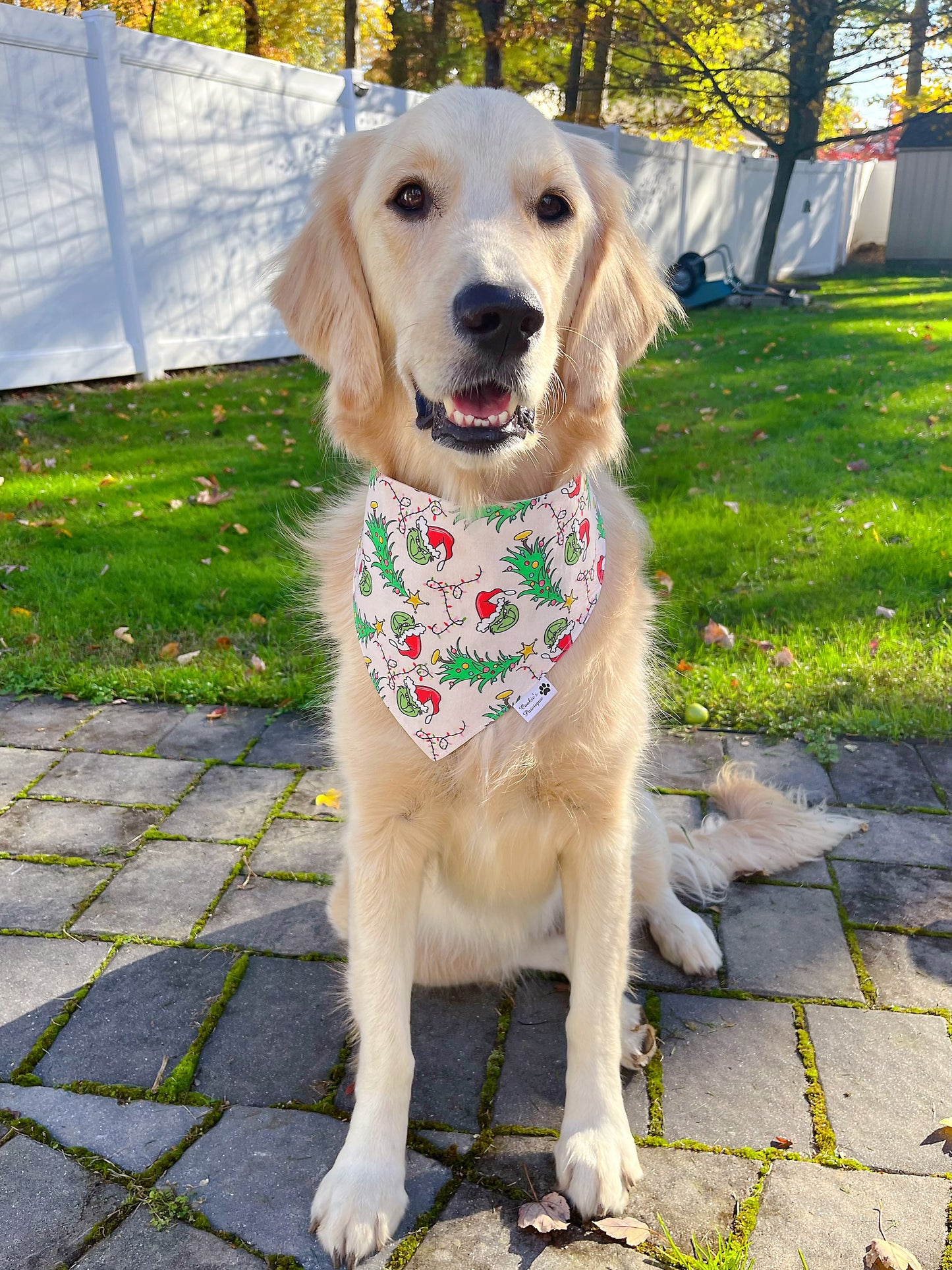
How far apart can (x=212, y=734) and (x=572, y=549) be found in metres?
1.96

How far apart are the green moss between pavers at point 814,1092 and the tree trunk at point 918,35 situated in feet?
60.4

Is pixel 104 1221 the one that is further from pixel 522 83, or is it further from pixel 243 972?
pixel 522 83

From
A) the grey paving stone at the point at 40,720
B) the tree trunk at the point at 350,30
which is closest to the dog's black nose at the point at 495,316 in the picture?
the grey paving stone at the point at 40,720

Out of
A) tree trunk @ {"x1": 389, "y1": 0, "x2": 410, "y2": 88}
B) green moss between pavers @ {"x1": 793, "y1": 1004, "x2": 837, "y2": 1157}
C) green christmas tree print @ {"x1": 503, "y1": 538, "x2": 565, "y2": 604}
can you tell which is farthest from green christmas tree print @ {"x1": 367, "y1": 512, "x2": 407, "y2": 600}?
tree trunk @ {"x1": 389, "y1": 0, "x2": 410, "y2": 88}

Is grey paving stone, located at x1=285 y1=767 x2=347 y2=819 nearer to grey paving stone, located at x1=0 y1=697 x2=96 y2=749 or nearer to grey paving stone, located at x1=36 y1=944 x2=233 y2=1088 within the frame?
grey paving stone, located at x1=36 y1=944 x2=233 y2=1088

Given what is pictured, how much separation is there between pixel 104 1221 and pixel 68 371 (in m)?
7.34

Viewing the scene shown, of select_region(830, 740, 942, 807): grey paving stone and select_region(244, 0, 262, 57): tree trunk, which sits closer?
select_region(830, 740, 942, 807): grey paving stone

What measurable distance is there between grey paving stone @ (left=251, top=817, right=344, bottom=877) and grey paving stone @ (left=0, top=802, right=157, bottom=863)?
0.09 m

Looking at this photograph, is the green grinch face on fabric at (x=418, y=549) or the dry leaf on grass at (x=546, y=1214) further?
the green grinch face on fabric at (x=418, y=549)

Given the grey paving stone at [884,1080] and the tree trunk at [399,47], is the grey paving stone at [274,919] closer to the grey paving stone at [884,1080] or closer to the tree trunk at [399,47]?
the grey paving stone at [884,1080]

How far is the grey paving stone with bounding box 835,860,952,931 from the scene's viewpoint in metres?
2.58

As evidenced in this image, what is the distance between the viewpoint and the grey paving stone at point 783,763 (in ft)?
10.6

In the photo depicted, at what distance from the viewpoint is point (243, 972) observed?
2.42m

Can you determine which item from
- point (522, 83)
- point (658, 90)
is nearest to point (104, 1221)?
point (658, 90)
